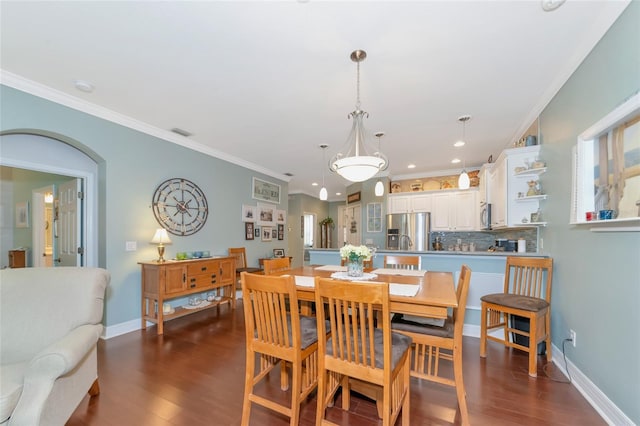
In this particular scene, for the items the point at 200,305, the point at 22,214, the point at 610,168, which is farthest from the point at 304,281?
the point at 22,214

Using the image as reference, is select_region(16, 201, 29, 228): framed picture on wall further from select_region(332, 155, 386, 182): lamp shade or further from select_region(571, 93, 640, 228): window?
select_region(571, 93, 640, 228): window

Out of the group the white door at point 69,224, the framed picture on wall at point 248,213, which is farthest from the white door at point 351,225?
the white door at point 69,224

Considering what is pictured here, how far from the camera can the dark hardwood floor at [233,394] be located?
1770 mm

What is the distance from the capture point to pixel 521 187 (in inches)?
129

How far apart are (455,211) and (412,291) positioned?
4.51 m

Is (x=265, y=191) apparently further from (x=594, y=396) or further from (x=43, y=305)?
(x=594, y=396)

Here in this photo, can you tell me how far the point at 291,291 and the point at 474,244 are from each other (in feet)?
18.2

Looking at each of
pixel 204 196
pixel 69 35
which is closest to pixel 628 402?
pixel 69 35

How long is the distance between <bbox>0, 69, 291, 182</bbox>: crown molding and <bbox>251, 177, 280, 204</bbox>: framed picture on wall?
0.87 metres

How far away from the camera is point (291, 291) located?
1.53 m

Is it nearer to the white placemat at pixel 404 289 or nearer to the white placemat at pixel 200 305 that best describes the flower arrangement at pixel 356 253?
the white placemat at pixel 404 289

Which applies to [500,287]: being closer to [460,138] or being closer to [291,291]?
[460,138]

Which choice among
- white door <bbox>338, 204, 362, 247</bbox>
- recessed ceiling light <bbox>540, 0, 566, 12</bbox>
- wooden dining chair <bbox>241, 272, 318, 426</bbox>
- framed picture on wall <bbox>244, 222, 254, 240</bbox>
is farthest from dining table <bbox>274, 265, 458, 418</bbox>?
white door <bbox>338, 204, 362, 247</bbox>

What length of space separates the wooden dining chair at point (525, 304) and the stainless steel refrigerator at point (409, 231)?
2.65 meters
